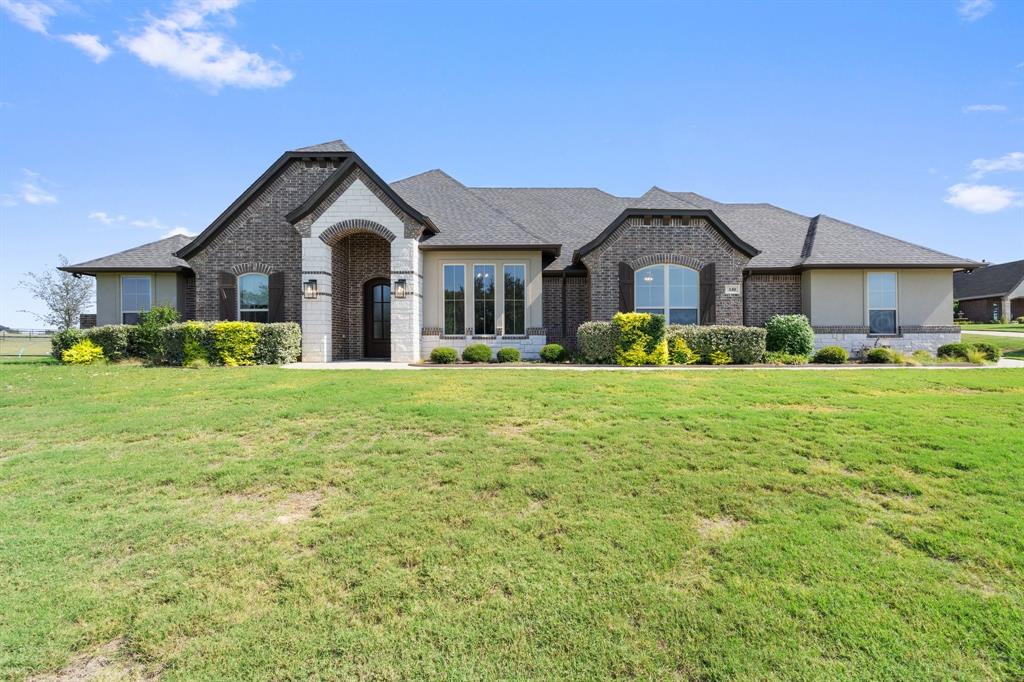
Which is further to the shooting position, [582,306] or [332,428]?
[582,306]

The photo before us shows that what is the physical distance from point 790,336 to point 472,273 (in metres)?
10.5

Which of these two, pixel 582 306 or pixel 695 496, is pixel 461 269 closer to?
pixel 582 306

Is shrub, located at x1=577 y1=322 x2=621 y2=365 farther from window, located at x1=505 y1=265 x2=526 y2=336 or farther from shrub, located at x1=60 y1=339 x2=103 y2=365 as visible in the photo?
shrub, located at x1=60 y1=339 x2=103 y2=365

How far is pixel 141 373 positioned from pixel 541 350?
422 inches

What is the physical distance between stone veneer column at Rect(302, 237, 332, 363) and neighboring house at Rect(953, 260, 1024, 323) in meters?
51.4

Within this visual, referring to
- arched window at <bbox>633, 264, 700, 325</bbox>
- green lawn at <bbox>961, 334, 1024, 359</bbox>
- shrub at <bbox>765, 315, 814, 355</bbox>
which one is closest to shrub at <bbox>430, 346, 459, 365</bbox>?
arched window at <bbox>633, 264, 700, 325</bbox>

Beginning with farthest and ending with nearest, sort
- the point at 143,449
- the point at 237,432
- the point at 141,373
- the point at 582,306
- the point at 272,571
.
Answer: the point at 582,306 < the point at 141,373 < the point at 237,432 < the point at 143,449 < the point at 272,571

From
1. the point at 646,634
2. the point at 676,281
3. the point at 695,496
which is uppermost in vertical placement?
the point at 676,281

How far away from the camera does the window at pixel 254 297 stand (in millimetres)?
16812

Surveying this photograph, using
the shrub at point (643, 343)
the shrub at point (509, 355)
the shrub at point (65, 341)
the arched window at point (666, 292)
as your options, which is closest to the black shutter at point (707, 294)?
the arched window at point (666, 292)

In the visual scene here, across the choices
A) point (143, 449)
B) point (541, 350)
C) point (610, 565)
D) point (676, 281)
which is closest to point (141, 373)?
point (143, 449)

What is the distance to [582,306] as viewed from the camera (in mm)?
17547

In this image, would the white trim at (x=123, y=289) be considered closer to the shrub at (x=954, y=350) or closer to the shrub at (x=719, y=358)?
the shrub at (x=719, y=358)

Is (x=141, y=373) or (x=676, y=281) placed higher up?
(x=676, y=281)
